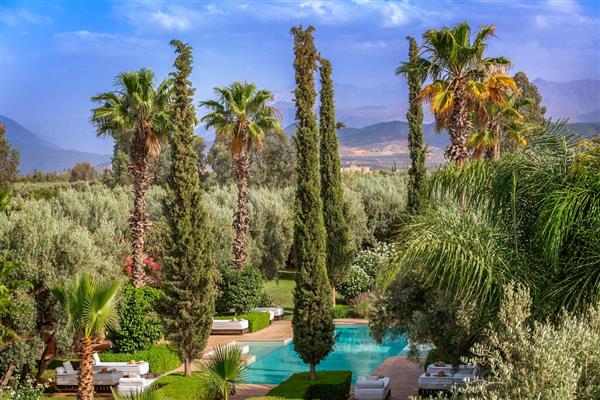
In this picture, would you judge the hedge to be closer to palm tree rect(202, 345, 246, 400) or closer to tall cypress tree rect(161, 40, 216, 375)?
tall cypress tree rect(161, 40, 216, 375)

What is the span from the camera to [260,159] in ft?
240

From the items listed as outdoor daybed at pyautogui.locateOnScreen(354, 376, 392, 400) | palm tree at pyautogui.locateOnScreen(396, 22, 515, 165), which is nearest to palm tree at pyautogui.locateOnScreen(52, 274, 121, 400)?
outdoor daybed at pyautogui.locateOnScreen(354, 376, 392, 400)

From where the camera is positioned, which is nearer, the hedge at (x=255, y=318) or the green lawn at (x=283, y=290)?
the hedge at (x=255, y=318)

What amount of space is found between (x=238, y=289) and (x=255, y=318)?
1448 millimetres

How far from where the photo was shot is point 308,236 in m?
19.7

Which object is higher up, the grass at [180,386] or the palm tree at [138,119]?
the palm tree at [138,119]

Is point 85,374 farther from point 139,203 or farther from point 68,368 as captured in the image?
point 139,203

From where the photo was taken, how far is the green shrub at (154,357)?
73.7 feet

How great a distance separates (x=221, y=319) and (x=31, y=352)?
38.1 feet

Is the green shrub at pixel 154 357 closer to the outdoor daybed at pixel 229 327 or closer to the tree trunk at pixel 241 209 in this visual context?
the outdoor daybed at pixel 229 327

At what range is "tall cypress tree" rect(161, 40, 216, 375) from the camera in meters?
20.0

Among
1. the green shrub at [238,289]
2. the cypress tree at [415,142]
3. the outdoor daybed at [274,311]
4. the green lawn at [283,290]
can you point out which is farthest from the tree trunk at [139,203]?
the cypress tree at [415,142]

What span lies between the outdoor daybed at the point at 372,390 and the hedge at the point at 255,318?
460 inches

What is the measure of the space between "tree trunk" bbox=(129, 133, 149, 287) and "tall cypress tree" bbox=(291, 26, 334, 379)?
8.92m
